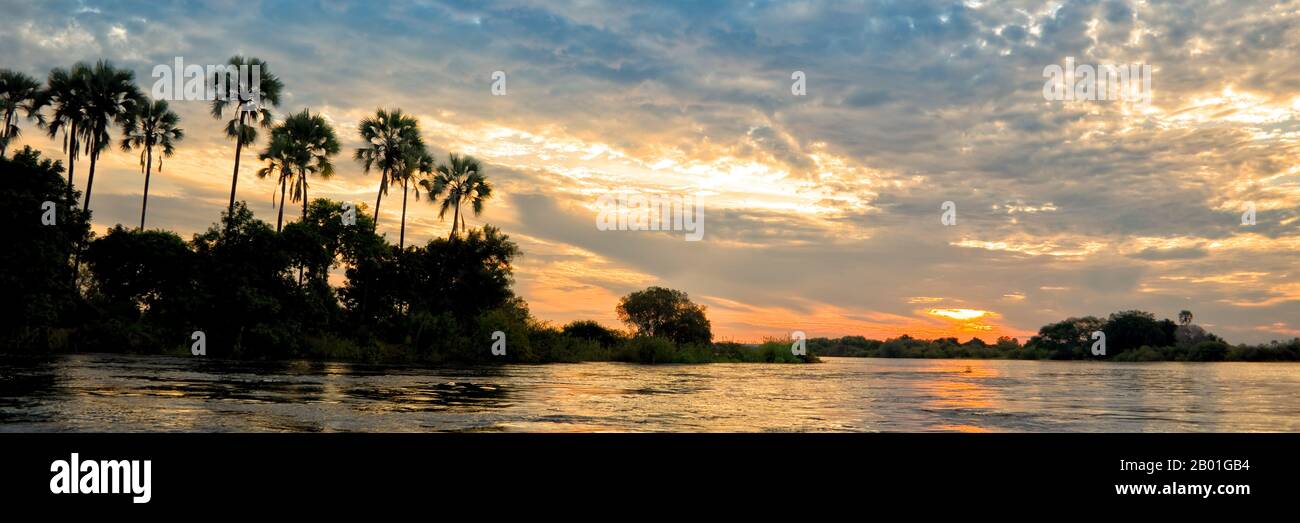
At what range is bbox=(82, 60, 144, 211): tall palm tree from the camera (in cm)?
5766

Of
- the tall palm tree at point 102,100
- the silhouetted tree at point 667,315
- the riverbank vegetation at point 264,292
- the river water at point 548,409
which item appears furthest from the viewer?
the silhouetted tree at point 667,315

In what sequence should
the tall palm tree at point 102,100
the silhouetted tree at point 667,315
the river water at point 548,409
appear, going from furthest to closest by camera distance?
the silhouetted tree at point 667,315 < the tall palm tree at point 102,100 < the river water at point 548,409

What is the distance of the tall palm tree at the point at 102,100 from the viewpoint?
189 ft

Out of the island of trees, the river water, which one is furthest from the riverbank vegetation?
the river water

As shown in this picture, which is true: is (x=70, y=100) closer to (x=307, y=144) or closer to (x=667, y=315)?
(x=307, y=144)

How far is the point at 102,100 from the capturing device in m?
57.9

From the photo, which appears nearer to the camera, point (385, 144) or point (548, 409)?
point (548, 409)

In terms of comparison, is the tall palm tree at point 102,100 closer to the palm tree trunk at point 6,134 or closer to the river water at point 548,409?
the palm tree trunk at point 6,134

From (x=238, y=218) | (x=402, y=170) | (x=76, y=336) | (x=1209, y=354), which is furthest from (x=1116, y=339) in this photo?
(x=76, y=336)

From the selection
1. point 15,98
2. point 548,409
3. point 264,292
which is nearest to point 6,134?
point 15,98

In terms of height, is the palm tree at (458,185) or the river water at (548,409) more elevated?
the palm tree at (458,185)

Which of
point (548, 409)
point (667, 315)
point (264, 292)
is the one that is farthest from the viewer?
point (667, 315)

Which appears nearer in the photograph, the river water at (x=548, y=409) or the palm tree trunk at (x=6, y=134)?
the river water at (x=548, y=409)

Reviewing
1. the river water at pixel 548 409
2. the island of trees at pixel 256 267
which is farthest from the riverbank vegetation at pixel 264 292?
the river water at pixel 548 409
